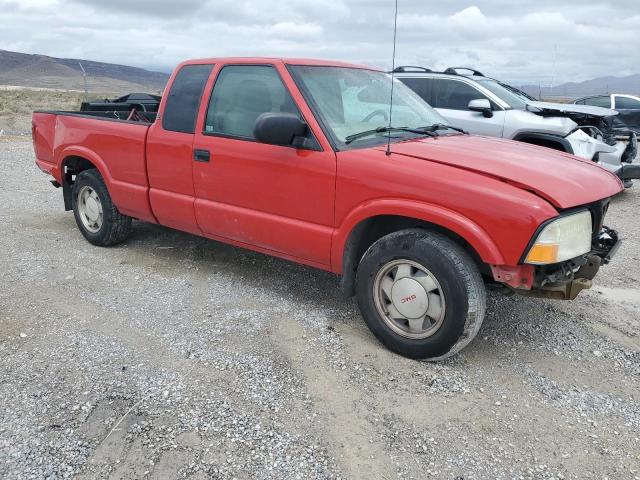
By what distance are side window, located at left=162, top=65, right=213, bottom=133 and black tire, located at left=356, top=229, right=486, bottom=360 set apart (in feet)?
6.59

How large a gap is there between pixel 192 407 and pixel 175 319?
3.82ft

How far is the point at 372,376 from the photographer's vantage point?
327cm

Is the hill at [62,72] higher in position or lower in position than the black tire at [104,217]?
higher

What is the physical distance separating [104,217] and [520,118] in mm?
6030

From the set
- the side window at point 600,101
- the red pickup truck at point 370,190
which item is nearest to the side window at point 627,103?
the side window at point 600,101

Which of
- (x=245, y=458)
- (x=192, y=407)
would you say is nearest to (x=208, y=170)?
(x=192, y=407)

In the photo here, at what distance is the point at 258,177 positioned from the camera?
3977mm

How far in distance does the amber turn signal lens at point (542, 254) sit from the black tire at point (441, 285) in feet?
1.16

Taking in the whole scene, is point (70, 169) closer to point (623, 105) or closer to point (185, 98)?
point (185, 98)

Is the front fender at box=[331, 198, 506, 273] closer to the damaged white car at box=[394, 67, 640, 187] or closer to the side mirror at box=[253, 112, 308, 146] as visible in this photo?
the side mirror at box=[253, 112, 308, 146]

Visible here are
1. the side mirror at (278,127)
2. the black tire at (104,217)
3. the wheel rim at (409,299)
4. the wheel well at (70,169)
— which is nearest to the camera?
the wheel rim at (409,299)

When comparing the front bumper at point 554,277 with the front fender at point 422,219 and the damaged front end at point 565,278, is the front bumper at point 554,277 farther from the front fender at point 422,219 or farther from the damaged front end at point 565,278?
the front fender at point 422,219

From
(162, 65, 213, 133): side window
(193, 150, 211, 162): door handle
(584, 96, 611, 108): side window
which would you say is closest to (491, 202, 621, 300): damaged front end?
(193, 150, 211, 162): door handle

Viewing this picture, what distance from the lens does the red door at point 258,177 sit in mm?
3715
